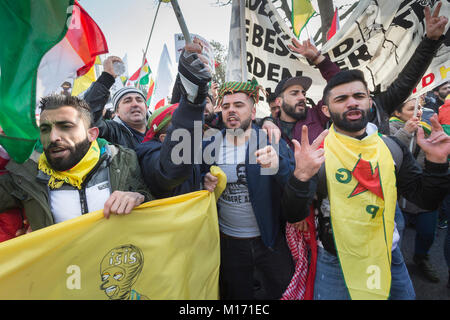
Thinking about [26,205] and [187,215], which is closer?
[26,205]

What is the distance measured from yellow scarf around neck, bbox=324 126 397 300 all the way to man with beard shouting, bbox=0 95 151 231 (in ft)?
4.04

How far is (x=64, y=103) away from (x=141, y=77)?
560 centimetres

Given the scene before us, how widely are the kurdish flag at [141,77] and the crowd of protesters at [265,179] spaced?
4.53 m

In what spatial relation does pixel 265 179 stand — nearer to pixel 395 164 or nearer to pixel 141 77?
pixel 395 164

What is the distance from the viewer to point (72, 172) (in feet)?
4.33

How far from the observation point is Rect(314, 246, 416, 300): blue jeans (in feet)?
4.88

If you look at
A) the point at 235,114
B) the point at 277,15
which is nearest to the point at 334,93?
the point at 235,114

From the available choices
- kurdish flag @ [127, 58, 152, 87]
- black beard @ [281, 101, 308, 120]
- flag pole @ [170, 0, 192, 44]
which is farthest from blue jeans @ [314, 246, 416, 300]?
kurdish flag @ [127, 58, 152, 87]

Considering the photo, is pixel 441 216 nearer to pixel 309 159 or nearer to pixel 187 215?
pixel 309 159

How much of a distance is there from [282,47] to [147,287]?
9.51ft

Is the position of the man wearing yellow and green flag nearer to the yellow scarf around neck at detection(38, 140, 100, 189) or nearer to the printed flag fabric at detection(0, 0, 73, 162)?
the yellow scarf around neck at detection(38, 140, 100, 189)

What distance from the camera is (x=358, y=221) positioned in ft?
4.73

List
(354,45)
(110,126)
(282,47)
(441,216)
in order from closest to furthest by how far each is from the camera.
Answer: (110,126) → (354,45) → (282,47) → (441,216)

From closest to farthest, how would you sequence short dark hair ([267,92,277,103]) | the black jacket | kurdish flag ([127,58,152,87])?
1. the black jacket
2. short dark hair ([267,92,277,103])
3. kurdish flag ([127,58,152,87])
